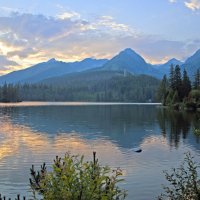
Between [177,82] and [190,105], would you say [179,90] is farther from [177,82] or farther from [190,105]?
[190,105]

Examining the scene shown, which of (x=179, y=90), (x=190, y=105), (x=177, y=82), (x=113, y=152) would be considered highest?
(x=177, y=82)

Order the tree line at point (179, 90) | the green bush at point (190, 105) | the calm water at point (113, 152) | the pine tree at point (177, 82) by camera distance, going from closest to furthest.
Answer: the calm water at point (113, 152) < the green bush at point (190, 105) < the tree line at point (179, 90) < the pine tree at point (177, 82)

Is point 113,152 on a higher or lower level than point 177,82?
lower

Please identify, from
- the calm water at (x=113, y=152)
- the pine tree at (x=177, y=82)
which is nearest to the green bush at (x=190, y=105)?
the pine tree at (x=177, y=82)

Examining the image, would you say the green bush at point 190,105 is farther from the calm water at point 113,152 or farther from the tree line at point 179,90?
the calm water at point 113,152

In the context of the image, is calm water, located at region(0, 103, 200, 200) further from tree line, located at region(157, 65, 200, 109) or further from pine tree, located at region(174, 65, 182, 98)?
pine tree, located at region(174, 65, 182, 98)

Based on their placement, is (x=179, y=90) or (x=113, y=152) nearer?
(x=113, y=152)

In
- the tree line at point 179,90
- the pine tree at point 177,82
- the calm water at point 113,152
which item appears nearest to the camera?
the calm water at point 113,152

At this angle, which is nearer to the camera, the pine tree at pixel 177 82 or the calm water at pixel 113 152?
the calm water at pixel 113 152

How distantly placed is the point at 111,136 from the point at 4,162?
97.2 ft

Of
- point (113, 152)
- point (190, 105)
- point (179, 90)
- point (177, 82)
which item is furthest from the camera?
point (177, 82)

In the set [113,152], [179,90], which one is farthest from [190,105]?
[113,152]

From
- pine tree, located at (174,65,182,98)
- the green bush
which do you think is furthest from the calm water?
pine tree, located at (174,65,182,98)

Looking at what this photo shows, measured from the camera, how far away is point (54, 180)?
7969 millimetres
